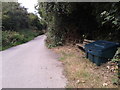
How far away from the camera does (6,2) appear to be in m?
18.3

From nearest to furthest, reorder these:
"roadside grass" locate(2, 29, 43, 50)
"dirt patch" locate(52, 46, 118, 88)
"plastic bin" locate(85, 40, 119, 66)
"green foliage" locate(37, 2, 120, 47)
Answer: "dirt patch" locate(52, 46, 118, 88) < "plastic bin" locate(85, 40, 119, 66) < "green foliage" locate(37, 2, 120, 47) < "roadside grass" locate(2, 29, 43, 50)

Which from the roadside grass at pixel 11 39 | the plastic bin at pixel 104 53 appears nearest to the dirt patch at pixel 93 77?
the plastic bin at pixel 104 53

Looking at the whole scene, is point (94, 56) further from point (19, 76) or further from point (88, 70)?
point (19, 76)

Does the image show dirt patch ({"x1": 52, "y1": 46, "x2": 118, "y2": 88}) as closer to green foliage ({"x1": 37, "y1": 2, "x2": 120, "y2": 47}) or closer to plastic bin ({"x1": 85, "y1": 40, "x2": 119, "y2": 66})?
plastic bin ({"x1": 85, "y1": 40, "x2": 119, "y2": 66})

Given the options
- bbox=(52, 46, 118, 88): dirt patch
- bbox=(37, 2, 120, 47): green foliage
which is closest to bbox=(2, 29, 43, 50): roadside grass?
bbox=(37, 2, 120, 47): green foliage

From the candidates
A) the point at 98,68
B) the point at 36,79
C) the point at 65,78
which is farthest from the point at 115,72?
the point at 36,79

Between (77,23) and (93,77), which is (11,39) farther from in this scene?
(93,77)

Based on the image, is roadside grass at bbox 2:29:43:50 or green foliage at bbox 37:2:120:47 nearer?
green foliage at bbox 37:2:120:47

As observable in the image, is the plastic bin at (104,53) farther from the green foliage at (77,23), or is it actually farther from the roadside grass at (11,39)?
the roadside grass at (11,39)

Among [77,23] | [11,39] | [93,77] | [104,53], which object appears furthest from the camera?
[11,39]

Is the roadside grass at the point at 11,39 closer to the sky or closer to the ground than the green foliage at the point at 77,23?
closer to the ground

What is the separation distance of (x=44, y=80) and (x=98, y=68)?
2.10 meters

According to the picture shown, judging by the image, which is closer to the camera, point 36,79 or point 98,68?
point 36,79

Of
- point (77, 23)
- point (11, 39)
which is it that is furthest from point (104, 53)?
point (11, 39)
